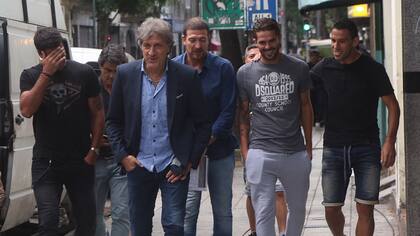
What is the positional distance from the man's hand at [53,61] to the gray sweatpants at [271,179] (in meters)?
1.50

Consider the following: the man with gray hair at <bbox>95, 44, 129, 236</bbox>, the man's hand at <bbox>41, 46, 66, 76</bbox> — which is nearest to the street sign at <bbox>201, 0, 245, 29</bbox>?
the man with gray hair at <bbox>95, 44, 129, 236</bbox>

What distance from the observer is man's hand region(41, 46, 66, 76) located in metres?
6.13

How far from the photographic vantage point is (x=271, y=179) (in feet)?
21.0

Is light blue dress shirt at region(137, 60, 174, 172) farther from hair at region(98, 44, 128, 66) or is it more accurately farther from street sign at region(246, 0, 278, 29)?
street sign at region(246, 0, 278, 29)

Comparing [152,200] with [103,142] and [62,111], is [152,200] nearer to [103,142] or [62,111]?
[62,111]

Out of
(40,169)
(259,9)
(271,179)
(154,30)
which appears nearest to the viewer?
(154,30)

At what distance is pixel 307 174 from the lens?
21.2ft

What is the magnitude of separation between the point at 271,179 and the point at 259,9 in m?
8.03

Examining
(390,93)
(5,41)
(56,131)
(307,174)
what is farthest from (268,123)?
(5,41)

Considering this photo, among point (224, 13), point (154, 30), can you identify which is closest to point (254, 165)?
point (154, 30)

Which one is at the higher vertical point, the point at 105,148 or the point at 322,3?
the point at 322,3

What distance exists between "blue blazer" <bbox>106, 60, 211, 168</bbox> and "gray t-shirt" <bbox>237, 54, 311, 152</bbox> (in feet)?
2.26

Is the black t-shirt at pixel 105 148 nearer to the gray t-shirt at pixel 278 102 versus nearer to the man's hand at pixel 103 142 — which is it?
the man's hand at pixel 103 142

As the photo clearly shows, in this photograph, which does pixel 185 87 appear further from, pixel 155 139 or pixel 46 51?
pixel 46 51
